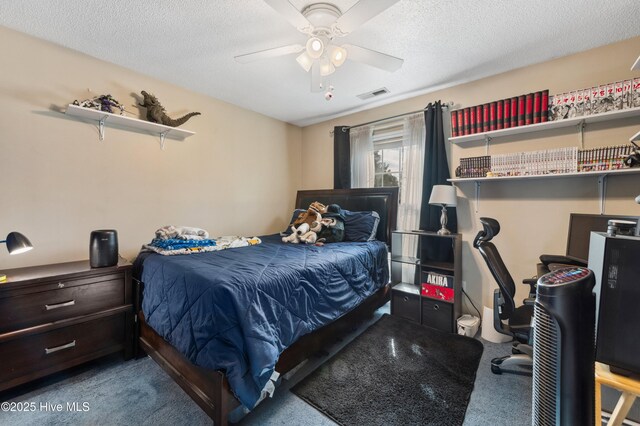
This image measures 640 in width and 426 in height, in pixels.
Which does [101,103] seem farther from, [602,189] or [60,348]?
[602,189]

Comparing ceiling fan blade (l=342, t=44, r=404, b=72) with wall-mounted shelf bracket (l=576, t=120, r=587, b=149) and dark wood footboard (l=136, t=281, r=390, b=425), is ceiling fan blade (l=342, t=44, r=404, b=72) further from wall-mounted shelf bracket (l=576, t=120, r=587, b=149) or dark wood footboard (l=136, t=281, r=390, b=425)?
dark wood footboard (l=136, t=281, r=390, b=425)

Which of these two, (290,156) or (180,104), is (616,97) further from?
(180,104)

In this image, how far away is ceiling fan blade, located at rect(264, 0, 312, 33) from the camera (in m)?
1.44

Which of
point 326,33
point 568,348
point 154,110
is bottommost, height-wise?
point 568,348

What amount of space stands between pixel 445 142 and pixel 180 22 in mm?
2671

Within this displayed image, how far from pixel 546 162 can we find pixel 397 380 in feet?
7.04

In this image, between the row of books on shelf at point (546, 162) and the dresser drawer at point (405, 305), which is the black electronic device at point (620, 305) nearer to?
the row of books on shelf at point (546, 162)

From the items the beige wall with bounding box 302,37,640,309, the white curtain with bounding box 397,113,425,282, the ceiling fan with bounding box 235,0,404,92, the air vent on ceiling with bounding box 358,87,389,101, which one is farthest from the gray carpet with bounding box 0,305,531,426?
the air vent on ceiling with bounding box 358,87,389,101

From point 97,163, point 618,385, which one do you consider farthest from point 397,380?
point 97,163

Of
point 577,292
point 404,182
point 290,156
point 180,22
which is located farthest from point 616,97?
point 290,156

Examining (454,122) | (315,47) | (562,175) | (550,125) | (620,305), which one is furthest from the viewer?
(454,122)

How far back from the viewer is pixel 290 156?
433 cm

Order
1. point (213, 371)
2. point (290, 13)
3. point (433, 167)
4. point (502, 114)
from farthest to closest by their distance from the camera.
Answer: point (433, 167)
point (502, 114)
point (290, 13)
point (213, 371)

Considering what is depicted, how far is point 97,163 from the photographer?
96.5 inches
